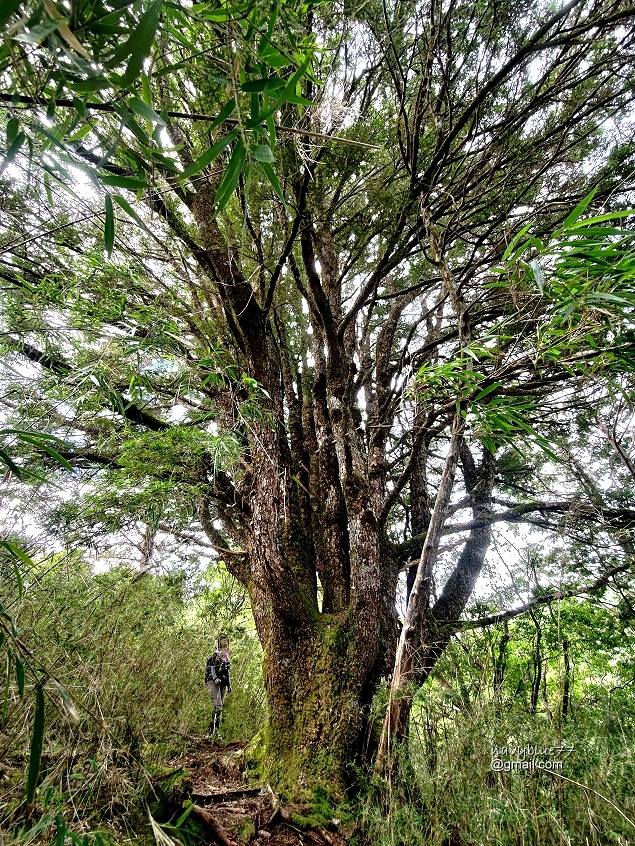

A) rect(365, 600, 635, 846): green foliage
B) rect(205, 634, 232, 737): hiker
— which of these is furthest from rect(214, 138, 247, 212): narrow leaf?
rect(205, 634, 232, 737): hiker

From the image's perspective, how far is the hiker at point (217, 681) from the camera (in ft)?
10.7

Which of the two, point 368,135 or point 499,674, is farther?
point 368,135

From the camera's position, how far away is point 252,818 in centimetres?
182

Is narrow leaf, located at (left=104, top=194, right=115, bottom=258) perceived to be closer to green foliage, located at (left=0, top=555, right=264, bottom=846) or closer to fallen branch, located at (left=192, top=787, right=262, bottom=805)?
green foliage, located at (left=0, top=555, right=264, bottom=846)

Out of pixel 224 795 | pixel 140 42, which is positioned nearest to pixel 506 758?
pixel 224 795

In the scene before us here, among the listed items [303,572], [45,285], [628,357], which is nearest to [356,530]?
[303,572]

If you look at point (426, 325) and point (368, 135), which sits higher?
point (426, 325)

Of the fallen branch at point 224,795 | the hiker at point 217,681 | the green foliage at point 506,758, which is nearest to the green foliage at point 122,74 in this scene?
the green foliage at point 506,758

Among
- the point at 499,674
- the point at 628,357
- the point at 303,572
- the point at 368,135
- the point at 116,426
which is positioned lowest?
the point at 499,674

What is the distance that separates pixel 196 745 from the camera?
282 cm

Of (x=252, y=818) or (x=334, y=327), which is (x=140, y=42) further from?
(x=252, y=818)

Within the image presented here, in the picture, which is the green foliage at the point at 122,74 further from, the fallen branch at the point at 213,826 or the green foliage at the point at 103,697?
the fallen branch at the point at 213,826

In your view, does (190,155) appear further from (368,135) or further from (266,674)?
(266,674)

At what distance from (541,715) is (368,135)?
3.31 metres
